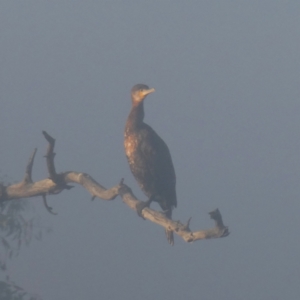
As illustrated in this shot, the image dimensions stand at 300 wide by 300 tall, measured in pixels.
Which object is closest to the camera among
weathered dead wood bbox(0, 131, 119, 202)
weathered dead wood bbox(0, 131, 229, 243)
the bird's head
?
weathered dead wood bbox(0, 131, 229, 243)

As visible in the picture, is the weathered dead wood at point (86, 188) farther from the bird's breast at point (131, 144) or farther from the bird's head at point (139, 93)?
the bird's head at point (139, 93)

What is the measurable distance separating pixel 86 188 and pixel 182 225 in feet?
3.07

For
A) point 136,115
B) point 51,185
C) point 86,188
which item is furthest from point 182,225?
point 136,115

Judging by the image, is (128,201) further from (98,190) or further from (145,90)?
(145,90)

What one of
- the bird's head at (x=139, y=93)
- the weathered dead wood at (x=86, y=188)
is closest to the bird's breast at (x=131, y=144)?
the bird's head at (x=139, y=93)

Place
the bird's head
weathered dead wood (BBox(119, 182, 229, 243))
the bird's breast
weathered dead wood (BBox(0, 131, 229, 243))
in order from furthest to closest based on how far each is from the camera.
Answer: the bird's head → the bird's breast → weathered dead wood (BBox(0, 131, 229, 243)) → weathered dead wood (BBox(119, 182, 229, 243))

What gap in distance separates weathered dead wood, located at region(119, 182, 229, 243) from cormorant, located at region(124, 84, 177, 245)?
Answer: 1411 millimetres

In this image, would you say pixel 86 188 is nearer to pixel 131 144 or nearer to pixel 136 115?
pixel 131 144

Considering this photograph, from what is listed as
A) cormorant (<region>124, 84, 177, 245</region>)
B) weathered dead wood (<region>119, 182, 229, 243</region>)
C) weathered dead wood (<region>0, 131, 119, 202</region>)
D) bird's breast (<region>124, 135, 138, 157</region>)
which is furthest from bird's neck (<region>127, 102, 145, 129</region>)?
weathered dead wood (<region>119, 182, 229, 243</region>)

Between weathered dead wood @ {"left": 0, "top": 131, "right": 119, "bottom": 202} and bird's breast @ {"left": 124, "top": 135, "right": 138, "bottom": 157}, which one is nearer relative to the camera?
weathered dead wood @ {"left": 0, "top": 131, "right": 119, "bottom": 202}

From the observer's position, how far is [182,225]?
365 centimetres

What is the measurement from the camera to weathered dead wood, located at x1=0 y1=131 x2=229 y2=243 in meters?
3.63

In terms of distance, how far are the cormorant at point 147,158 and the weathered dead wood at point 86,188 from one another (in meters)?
1.13

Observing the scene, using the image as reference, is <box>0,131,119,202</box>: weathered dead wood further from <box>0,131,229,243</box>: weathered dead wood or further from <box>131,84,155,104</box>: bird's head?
<box>131,84,155,104</box>: bird's head
